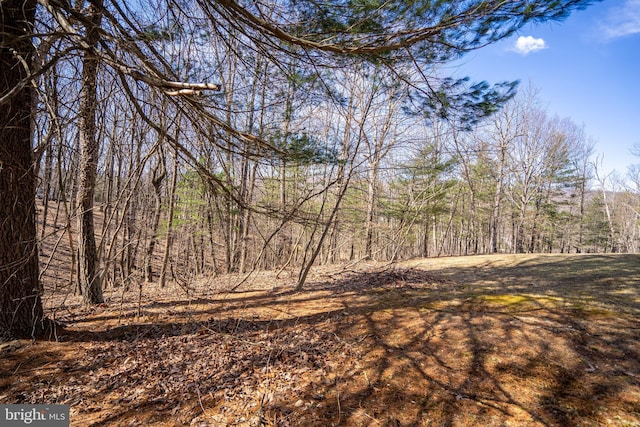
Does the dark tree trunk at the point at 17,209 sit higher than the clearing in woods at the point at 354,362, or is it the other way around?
the dark tree trunk at the point at 17,209

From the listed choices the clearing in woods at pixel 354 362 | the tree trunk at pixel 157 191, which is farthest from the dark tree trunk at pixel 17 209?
the tree trunk at pixel 157 191

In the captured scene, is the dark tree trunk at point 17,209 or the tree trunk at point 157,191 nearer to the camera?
the dark tree trunk at point 17,209

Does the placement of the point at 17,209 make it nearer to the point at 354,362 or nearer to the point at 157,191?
the point at 157,191

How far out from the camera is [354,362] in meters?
3.20

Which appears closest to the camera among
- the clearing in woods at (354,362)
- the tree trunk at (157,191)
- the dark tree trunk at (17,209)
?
the clearing in woods at (354,362)

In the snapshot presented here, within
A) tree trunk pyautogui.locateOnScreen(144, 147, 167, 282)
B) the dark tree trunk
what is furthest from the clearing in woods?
tree trunk pyautogui.locateOnScreen(144, 147, 167, 282)

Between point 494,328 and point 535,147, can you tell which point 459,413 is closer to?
point 494,328

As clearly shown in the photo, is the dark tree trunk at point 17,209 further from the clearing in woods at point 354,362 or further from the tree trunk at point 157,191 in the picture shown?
the tree trunk at point 157,191

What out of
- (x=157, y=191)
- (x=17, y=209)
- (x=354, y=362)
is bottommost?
(x=354, y=362)

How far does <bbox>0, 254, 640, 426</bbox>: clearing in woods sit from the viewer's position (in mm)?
2471

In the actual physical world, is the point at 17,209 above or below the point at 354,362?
above

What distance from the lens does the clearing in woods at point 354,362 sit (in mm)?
2471

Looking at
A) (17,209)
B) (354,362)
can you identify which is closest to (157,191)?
(17,209)

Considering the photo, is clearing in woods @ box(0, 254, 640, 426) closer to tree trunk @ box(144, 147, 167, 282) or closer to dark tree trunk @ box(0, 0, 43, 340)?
dark tree trunk @ box(0, 0, 43, 340)
